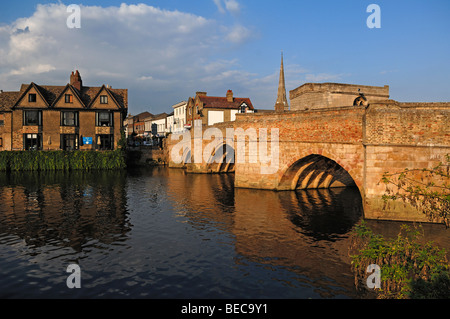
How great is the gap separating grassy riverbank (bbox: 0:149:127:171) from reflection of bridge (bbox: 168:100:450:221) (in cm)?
2538

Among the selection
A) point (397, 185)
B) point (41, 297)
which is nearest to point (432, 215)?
point (397, 185)

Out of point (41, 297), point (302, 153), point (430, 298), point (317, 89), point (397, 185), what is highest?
point (317, 89)

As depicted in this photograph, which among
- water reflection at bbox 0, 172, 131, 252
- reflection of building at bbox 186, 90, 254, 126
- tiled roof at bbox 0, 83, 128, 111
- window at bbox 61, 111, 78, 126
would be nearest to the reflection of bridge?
water reflection at bbox 0, 172, 131, 252

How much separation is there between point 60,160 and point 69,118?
26.1 ft

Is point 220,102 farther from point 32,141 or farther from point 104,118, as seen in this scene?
point 32,141

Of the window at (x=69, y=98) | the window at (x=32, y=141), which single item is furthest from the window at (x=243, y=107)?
the window at (x=32, y=141)

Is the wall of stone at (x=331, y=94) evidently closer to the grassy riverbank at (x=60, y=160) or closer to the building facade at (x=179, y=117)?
Answer: the grassy riverbank at (x=60, y=160)

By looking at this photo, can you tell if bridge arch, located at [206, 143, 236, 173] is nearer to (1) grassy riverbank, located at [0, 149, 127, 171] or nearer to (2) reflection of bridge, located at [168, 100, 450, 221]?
(2) reflection of bridge, located at [168, 100, 450, 221]

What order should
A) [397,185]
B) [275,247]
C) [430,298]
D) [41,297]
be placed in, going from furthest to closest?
1. [397,185]
2. [275,247]
3. [41,297]
4. [430,298]

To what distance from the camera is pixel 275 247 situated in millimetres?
16422

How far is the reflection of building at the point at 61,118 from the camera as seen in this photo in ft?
174

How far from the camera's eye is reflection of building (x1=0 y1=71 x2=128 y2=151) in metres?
53.1

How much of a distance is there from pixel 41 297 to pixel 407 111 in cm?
2059

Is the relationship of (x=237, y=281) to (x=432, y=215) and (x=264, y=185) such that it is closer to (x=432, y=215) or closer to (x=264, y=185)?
(x=432, y=215)
